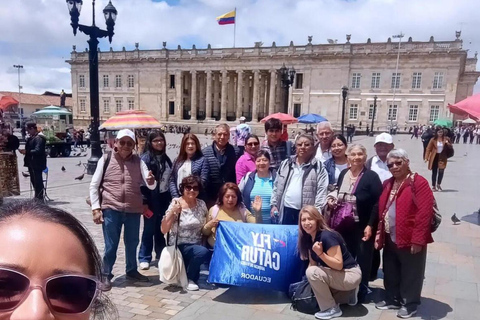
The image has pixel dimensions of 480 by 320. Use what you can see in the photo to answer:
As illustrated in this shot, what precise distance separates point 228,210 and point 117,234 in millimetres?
1422

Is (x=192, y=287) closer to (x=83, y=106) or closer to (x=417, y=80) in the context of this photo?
(x=417, y=80)

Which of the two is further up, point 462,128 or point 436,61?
point 436,61

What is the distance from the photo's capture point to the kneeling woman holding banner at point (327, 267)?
3789 millimetres

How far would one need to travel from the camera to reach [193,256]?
451cm

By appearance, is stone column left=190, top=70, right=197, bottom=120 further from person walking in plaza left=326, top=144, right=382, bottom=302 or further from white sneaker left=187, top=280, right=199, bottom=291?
person walking in plaza left=326, top=144, right=382, bottom=302

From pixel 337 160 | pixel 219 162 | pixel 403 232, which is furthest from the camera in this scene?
pixel 219 162

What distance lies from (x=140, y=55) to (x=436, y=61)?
156 ft

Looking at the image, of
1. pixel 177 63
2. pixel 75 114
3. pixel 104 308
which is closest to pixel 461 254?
pixel 104 308

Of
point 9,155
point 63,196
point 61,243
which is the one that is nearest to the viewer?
point 61,243

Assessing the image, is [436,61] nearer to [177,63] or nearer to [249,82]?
[249,82]

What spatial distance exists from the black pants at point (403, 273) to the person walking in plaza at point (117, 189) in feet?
9.83

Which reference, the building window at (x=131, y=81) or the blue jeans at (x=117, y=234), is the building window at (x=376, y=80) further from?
the blue jeans at (x=117, y=234)

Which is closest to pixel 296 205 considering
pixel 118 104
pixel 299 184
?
pixel 299 184

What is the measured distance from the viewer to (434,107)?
48.3m
